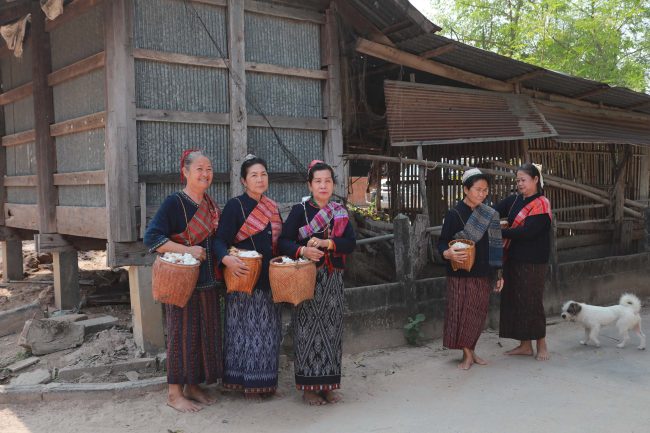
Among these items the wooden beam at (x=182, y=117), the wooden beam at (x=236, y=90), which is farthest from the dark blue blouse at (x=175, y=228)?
the wooden beam at (x=236, y=90)

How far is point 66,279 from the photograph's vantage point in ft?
23.4

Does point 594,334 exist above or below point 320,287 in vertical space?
below

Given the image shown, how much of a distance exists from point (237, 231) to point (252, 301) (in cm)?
53

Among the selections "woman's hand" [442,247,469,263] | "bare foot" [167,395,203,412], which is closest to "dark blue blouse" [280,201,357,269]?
"woman's hand" [442,247,469,263]

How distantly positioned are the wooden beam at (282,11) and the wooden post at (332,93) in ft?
0.50

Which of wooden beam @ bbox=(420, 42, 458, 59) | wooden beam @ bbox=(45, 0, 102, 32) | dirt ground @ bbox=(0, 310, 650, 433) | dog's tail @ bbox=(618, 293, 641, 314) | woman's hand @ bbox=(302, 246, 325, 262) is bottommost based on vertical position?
dirt ground @ bbox=(0, 310, 650, 433)

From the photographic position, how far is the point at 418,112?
7270 millimetres

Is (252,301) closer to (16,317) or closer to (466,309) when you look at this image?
(466,309)

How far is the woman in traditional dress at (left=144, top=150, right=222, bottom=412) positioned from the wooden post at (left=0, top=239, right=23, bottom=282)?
5.87 meters

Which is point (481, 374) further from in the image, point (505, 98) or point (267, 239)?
point (505, 98)

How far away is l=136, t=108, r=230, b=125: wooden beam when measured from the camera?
17.5 ft

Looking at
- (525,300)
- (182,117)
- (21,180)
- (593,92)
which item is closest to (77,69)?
(182,117)

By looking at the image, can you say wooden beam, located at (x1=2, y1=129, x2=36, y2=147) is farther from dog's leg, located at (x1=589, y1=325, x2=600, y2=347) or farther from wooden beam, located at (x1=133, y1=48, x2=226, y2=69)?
dog's leg, located at (x1=589, y1=325, x2=600, y2=347)

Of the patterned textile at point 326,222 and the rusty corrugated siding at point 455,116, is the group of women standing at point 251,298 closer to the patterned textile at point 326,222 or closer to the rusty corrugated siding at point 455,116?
the patterned textile at point 326,222
